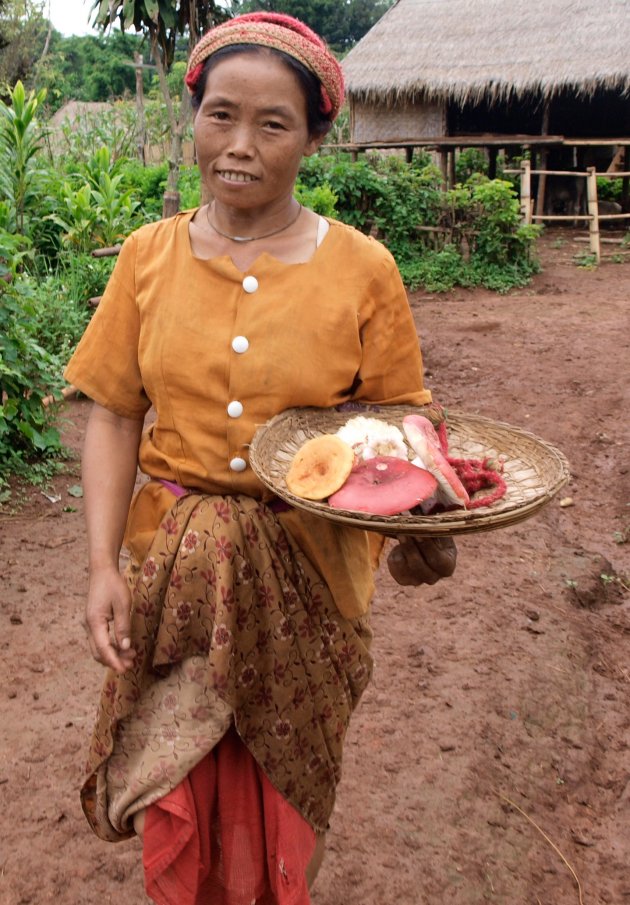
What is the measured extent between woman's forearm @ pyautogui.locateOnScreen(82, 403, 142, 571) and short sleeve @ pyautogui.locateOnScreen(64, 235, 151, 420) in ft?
0.21

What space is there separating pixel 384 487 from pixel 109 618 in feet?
1.81

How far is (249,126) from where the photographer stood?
1.49m

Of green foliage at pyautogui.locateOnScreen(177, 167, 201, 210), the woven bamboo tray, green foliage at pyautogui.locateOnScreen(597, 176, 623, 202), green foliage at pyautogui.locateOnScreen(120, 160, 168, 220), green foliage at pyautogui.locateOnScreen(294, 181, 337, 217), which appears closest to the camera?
the woven bamboo tray

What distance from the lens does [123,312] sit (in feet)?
5.32

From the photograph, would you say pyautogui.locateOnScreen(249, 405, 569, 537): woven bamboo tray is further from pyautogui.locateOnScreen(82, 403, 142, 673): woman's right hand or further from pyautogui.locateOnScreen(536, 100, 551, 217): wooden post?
pyautogui.locateOnScreen(536, 100, 551, 217): wooden post

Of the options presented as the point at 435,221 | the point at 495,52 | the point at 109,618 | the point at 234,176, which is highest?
the point at 495,52

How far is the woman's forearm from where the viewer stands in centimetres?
167

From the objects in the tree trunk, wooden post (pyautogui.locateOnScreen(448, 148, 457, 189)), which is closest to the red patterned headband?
the tree trunk

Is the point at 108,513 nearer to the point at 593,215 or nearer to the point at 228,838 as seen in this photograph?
the point at 228,838

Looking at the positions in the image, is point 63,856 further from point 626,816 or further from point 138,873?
point 626,816

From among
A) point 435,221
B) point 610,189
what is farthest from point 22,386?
point 610,189

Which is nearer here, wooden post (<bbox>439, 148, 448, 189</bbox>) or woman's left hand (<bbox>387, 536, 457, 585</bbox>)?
woman's left hand (<bbox>387, 536, 457, 585</bbox>)

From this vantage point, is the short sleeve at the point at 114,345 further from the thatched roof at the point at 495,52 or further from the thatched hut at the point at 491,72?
the thatched roof at the point at 495,52

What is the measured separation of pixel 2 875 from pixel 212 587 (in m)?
1.29
